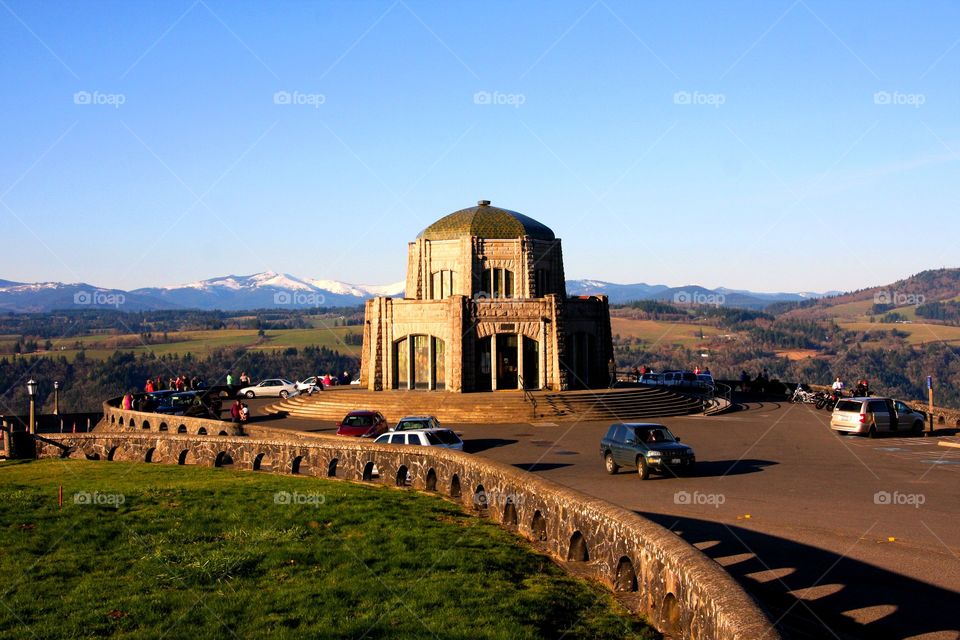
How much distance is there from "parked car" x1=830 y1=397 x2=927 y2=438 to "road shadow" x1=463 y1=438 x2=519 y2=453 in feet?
44.1

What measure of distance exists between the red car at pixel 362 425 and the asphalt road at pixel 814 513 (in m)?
3.58

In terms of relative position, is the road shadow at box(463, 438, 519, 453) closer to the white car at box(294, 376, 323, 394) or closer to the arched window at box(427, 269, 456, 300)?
the arched window at box(427, 269, 456, 300)

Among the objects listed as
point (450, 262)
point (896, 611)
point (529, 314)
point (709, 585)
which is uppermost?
point (450, 262)

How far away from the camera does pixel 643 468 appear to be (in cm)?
2444

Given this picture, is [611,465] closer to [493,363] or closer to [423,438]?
[423,438]

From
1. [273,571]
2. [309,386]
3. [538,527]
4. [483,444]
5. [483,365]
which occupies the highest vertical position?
[483,365]

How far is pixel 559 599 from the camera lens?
11.6 meters

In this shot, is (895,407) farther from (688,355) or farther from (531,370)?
(688,355)

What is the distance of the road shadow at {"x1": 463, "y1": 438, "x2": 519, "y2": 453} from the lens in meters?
32.2

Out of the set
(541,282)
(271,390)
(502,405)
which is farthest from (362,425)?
(271,390)

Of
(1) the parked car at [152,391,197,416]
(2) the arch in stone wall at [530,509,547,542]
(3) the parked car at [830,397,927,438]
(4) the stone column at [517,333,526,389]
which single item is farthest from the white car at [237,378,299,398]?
(2) the arch in stone wall at [530,509,547,542]

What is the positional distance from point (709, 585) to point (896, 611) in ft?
14.9

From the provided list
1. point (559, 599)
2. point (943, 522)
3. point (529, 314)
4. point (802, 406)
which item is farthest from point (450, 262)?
point (559, 599)

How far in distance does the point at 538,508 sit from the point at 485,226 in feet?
126
